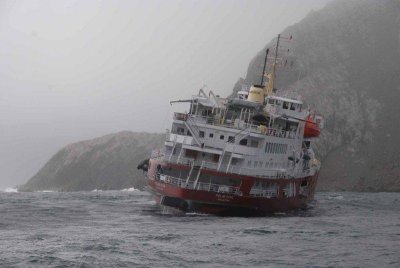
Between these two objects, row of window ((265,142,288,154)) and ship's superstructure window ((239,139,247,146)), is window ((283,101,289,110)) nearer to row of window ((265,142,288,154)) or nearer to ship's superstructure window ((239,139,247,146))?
row of window ((265,142,288,154))

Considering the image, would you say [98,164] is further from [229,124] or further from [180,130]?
[229,124]

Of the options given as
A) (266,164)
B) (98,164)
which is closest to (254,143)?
(266,164)

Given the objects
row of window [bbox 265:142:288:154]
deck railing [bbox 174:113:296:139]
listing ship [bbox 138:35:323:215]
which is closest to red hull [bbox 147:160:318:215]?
listing ship [bbox 138:35:323:215]

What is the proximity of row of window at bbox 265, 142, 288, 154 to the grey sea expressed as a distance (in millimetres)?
6684

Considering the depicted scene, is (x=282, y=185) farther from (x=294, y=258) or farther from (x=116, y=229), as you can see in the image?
(x=294, y=258)

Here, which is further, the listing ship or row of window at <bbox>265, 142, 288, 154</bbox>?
row of window at <bbox>265, 142, 288, 154</bbox>

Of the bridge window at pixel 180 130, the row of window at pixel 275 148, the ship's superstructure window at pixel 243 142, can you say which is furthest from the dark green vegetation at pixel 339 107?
the ship's superstructure window at pixel 243 142

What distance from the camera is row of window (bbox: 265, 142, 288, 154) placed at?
69.6m

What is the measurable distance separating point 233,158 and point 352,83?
368ft

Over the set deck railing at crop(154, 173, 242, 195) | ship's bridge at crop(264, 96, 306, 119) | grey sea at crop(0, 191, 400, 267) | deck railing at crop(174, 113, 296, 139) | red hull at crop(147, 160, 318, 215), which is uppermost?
ship's bridge at crop(264, 96, 306, 119)

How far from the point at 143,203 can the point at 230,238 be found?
33.2 meters

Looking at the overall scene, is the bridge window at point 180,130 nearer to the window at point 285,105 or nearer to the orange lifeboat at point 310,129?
the window at point 285,105

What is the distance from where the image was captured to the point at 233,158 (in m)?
67.2

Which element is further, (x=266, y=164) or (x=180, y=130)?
(x=180, y=130)
